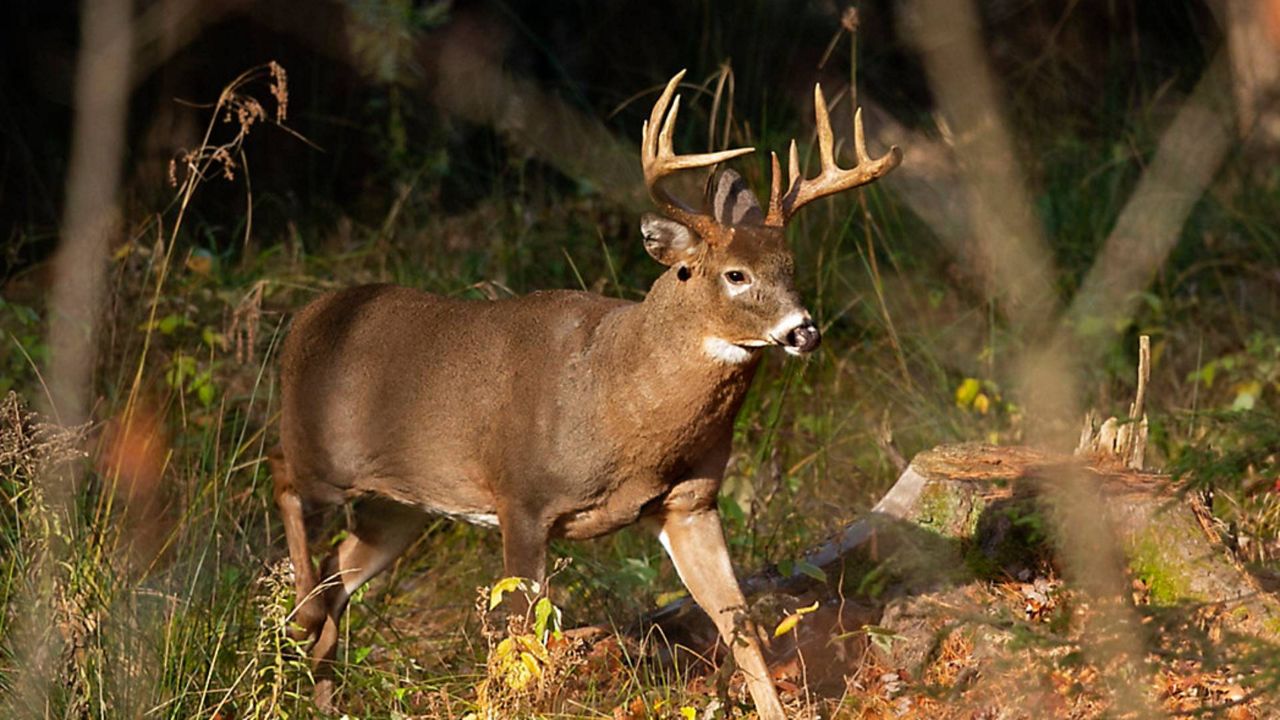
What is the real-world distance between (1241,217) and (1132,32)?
7.44 feet

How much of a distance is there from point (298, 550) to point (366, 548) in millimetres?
243

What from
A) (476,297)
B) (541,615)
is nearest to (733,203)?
(541,615)

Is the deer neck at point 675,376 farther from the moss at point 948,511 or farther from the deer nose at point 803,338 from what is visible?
the moss at point 948,511

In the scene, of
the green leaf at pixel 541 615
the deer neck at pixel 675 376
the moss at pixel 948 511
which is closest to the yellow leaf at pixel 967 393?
the moss at pixel 948 511

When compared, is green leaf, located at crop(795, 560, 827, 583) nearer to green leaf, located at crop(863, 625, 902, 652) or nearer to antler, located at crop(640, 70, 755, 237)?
green leaf, located at crop(863, 625, 902, 652)

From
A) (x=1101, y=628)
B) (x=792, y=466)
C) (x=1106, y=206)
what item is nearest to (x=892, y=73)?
(x=1106, y=206)

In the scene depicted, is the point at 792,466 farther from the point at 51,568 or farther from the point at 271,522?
the point at 51,568

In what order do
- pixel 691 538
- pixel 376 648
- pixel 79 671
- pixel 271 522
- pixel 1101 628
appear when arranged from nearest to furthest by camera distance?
pixel 1101 628, pixel 79 671, pixel 691 538, pixel 376 648, pixel 271 522

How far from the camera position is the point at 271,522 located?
251 inches

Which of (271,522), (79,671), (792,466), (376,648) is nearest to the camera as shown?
(79,671)

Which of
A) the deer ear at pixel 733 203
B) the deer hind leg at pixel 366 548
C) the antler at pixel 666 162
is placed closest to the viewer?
the antler at pixel 666 162

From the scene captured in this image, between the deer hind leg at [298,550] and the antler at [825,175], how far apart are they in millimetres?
1642

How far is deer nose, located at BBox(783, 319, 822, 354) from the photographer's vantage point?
4.35 m

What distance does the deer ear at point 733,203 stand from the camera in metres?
4.82
